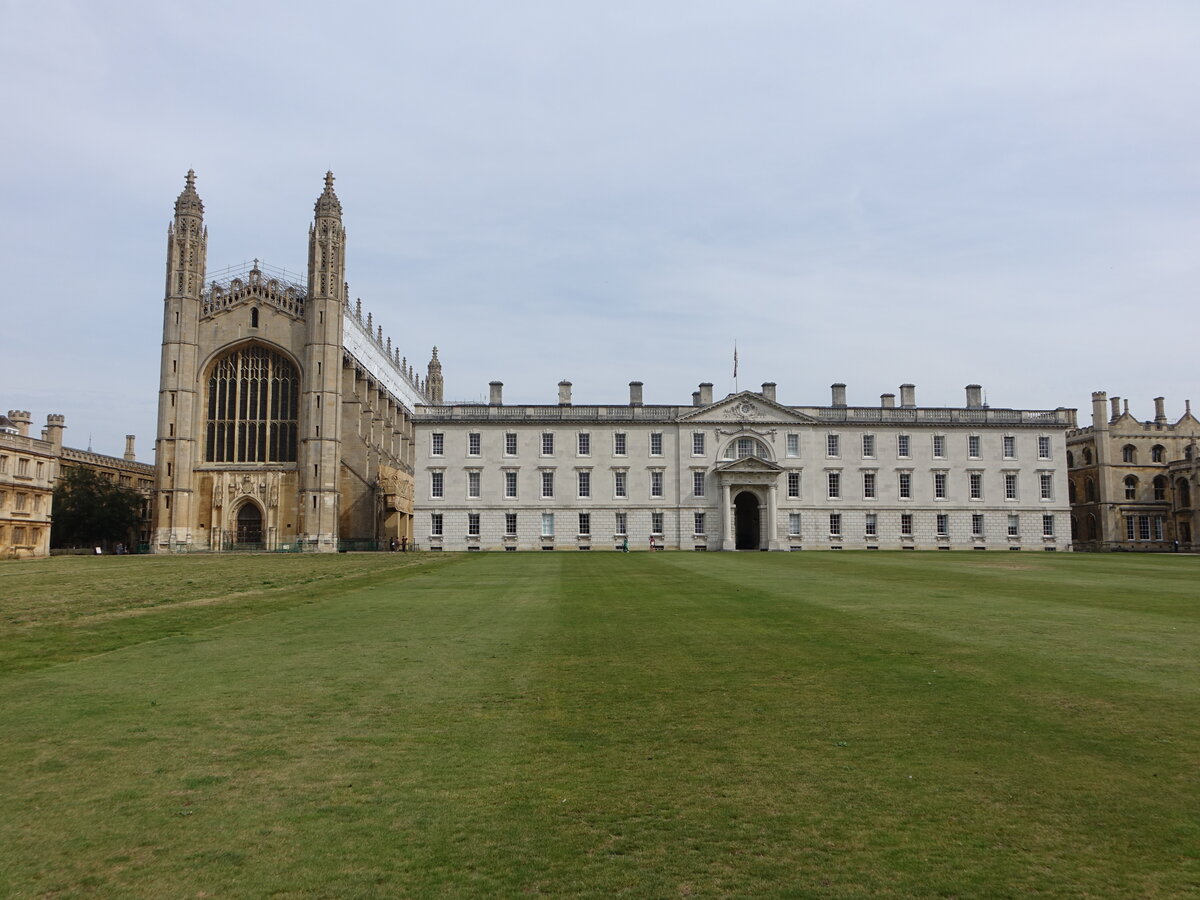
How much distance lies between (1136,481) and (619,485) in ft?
167

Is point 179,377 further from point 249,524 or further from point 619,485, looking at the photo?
point 619,485

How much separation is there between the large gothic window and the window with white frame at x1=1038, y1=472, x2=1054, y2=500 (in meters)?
58.3

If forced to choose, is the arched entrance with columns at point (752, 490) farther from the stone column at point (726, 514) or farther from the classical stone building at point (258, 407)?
the classical stone building at point (258, 407)

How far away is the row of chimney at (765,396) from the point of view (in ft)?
218

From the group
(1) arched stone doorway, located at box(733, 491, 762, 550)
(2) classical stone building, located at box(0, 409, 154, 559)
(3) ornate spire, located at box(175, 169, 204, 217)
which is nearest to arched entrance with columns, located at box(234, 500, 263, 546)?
(2) classical stone building, located at box(0, 409, 154, 559)

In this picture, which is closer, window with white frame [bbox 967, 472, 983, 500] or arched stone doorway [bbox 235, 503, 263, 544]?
arched stone doorway [bbox 235, 503, 263, 544]

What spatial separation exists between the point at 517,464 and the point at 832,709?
57.0 m

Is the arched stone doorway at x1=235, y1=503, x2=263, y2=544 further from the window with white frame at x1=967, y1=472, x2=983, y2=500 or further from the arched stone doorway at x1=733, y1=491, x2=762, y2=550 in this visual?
the window with white frame at x1=967, y1=472, x2=983, y2=500

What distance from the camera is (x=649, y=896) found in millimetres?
4715

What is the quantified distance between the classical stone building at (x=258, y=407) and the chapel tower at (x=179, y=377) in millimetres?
78

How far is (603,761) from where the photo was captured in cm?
698

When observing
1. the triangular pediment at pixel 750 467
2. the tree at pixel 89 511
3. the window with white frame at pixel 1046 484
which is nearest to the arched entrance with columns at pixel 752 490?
the triangular pediment at pixel 750 467

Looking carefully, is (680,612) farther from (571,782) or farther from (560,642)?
(571,782)

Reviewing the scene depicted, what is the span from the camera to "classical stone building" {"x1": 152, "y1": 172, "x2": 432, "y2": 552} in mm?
64812
